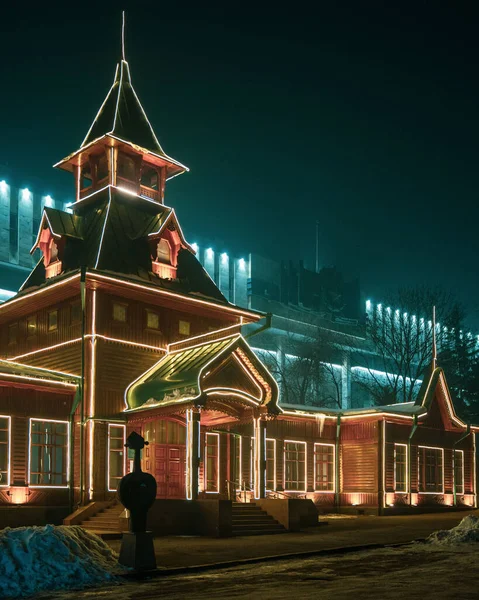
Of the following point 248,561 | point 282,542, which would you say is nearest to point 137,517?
point 248,561

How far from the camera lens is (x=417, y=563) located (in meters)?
16.1

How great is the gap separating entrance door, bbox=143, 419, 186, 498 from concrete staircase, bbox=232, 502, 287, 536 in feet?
12.0

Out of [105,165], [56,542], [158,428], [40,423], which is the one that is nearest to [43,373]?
[40,423]

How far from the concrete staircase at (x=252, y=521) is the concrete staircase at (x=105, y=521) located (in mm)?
3515

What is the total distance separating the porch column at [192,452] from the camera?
82.3ft

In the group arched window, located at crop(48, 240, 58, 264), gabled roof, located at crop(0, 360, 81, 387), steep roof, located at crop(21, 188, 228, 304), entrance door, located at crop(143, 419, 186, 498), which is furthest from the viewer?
arched window, located at crop(48, 240, 58, 264)

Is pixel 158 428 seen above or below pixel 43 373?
below

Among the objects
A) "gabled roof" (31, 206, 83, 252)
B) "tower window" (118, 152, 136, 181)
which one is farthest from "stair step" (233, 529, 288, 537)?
"tower window" (118, 152, 136, 181)

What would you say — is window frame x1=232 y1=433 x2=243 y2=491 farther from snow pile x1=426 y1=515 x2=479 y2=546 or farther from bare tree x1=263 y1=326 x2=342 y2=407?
bare tree x1=263 y1=326 x2=342 y2=407

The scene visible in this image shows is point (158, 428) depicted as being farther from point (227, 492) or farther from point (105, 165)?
point (105, 165)

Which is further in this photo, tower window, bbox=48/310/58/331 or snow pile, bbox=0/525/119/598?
tower window, bbox=48/310/58/331

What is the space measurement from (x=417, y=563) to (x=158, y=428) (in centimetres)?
1426

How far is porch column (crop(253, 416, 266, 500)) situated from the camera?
27266mm

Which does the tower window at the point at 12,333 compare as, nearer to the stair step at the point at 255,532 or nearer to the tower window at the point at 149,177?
the tower window at the point at 149,177
